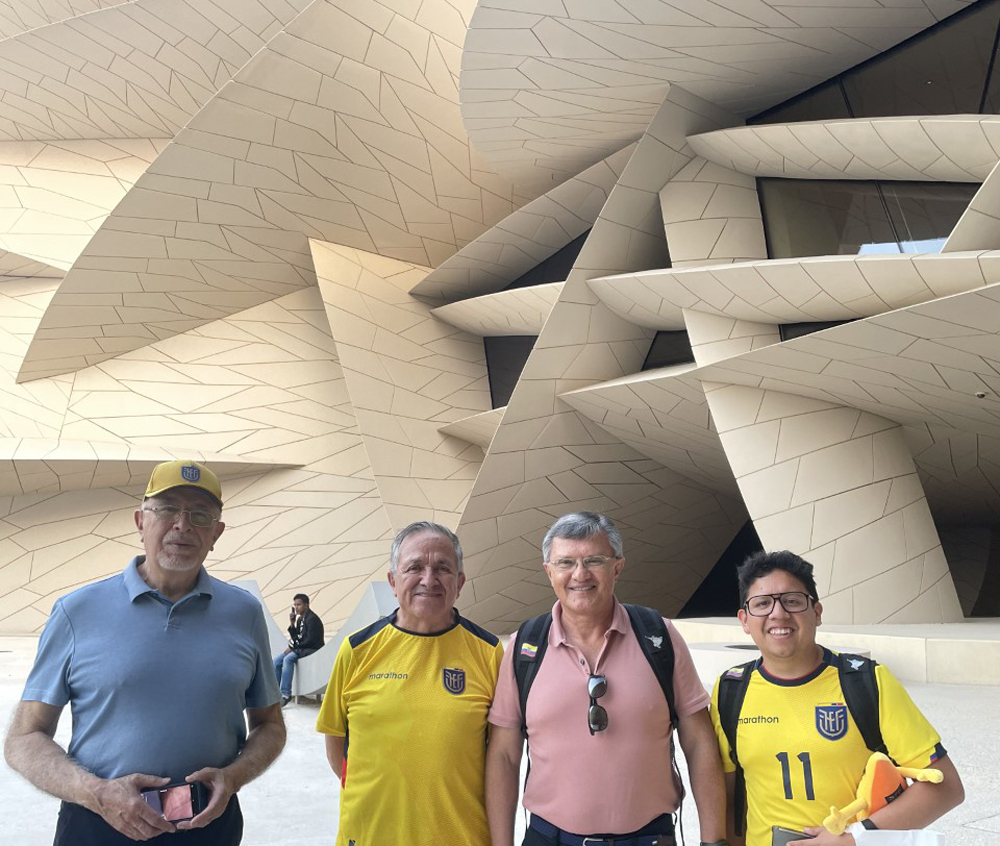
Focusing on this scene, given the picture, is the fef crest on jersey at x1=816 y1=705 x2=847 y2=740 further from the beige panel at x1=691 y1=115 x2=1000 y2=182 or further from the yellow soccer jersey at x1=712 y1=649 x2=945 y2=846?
the beige panel at x1=691 y1=115 x2=1000 y2=182

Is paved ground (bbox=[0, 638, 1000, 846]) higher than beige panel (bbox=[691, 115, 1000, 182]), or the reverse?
beige panel (bbox=[691, 115, 1000, 182])

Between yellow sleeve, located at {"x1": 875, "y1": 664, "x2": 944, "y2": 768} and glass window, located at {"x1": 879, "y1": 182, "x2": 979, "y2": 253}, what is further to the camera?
glass window, located at {"x1": 879, "y1": 182, "x2": 979, "y2": 253}

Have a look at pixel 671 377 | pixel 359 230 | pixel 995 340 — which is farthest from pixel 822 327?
pixel 359 230

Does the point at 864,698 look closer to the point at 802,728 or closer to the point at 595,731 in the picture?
the point at 802,728

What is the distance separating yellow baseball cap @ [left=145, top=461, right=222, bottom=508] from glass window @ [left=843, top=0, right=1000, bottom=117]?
1081 cm

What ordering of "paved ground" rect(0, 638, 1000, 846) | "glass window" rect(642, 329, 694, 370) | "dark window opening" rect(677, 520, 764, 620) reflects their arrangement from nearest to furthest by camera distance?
"paved ground" rect(0, 638, 1000, 846), "glass window" rect(642, 329, 694, 370), "dark window opening" rect(677, 520, 764, 620)

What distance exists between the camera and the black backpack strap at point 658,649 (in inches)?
103

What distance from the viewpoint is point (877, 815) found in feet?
7.31

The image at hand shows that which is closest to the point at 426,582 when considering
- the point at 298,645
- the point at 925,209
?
the point at 298,645

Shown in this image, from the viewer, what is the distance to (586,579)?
2.67 meters

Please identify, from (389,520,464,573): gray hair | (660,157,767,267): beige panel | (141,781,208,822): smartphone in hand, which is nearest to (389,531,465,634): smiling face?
(389,520,464,573): gray hair

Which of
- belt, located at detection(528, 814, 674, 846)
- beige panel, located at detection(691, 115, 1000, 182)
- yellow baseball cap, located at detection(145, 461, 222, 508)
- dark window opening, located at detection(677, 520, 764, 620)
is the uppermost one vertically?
beige panel, located at detection(691, 115, 1000, 182)

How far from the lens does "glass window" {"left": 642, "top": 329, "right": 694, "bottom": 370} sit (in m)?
14.7

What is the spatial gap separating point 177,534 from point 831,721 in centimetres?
182
